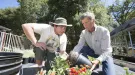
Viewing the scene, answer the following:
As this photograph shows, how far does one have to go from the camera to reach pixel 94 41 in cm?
356

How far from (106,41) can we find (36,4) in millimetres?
37097

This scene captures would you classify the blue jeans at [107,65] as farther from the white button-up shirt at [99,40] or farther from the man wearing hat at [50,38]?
the man wearing hat at [50,38]

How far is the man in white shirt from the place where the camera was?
11.0ft

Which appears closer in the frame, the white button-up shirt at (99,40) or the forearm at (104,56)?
the forearm at (104,56)

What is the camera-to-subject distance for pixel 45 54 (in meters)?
4.15

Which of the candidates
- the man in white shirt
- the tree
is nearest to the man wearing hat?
the man in white shirt

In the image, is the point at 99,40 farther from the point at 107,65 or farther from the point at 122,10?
the point at 122,10

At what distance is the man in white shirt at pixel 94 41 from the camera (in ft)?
11.0

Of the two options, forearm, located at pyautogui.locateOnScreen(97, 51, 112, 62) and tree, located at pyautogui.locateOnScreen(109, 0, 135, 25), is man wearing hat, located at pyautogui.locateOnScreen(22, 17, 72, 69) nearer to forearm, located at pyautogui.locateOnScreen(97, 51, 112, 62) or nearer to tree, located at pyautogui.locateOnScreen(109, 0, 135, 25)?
forearm, located at pyautogui.locateOnScreen(97, 51, 112, 62)

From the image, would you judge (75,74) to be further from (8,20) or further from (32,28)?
(8,20)

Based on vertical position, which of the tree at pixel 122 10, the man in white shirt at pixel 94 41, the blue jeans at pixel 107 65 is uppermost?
the tree at pixel 122 10

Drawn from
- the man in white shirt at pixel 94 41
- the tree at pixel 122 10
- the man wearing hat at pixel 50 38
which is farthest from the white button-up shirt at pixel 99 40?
the tree at pixel 122 10

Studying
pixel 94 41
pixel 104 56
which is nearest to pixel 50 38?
pixel 94 41

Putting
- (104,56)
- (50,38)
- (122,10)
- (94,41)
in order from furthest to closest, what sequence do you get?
(122,10) → (50,38) → (94,41) → (104,56)
